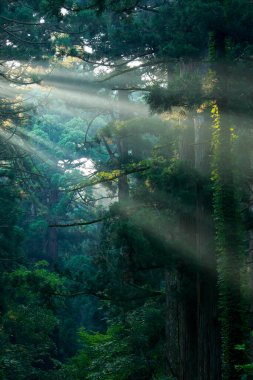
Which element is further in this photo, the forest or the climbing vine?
the forest

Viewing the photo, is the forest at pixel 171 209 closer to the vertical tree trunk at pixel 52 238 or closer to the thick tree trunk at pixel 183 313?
the thick tree trunk at pixel 183 313

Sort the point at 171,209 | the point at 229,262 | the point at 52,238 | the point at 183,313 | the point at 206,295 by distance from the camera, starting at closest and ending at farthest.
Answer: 1. the point at 229,262
2. the point at 206,295
3. the point at 183,313
4. the point at 171,209
5. the point at 52,238

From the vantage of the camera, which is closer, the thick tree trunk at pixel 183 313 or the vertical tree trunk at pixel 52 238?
the thick tree trunk at pixel 183 313

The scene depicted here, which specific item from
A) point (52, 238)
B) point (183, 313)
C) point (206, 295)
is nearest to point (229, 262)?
point (206, 295)

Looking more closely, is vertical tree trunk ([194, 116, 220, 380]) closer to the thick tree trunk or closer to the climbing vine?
the thick tree trunk

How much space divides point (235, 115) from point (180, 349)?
17.2 ft

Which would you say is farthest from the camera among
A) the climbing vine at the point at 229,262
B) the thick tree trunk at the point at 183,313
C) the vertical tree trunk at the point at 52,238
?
the vertical tree trunk at the point at 52,238

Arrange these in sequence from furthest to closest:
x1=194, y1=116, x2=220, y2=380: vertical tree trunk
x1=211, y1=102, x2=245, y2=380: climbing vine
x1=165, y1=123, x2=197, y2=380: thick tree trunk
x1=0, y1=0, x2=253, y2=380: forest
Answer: x1=165, y1=123, x2=197, y2=380: thick tree trunk → x1=194, y1=116, x2=220, y2=380: vertical tree trunk → x1=0, y1=0, x2=253, y2=380: forest → x1=211, y1=102, x2=245, y2=380: climbing vine

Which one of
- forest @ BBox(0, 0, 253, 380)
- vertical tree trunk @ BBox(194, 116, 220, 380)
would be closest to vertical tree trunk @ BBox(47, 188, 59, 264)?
forest @ BBox(0, 0, 253, 380)

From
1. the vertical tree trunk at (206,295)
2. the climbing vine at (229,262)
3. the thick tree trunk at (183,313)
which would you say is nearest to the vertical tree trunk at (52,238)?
the thick tree trunk at (183,313)

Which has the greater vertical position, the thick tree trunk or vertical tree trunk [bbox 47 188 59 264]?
vertical tree trunk [bbox 47 188 59 264]

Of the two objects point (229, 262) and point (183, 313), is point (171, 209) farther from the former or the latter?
point (229, 262)

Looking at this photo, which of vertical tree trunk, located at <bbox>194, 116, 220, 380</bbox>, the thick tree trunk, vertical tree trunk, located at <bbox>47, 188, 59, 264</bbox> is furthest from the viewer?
vertical tree trunk, located at <bbox>47, 188, 59, 264</bbox>

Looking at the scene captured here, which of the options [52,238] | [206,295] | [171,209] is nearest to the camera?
[206,295]
